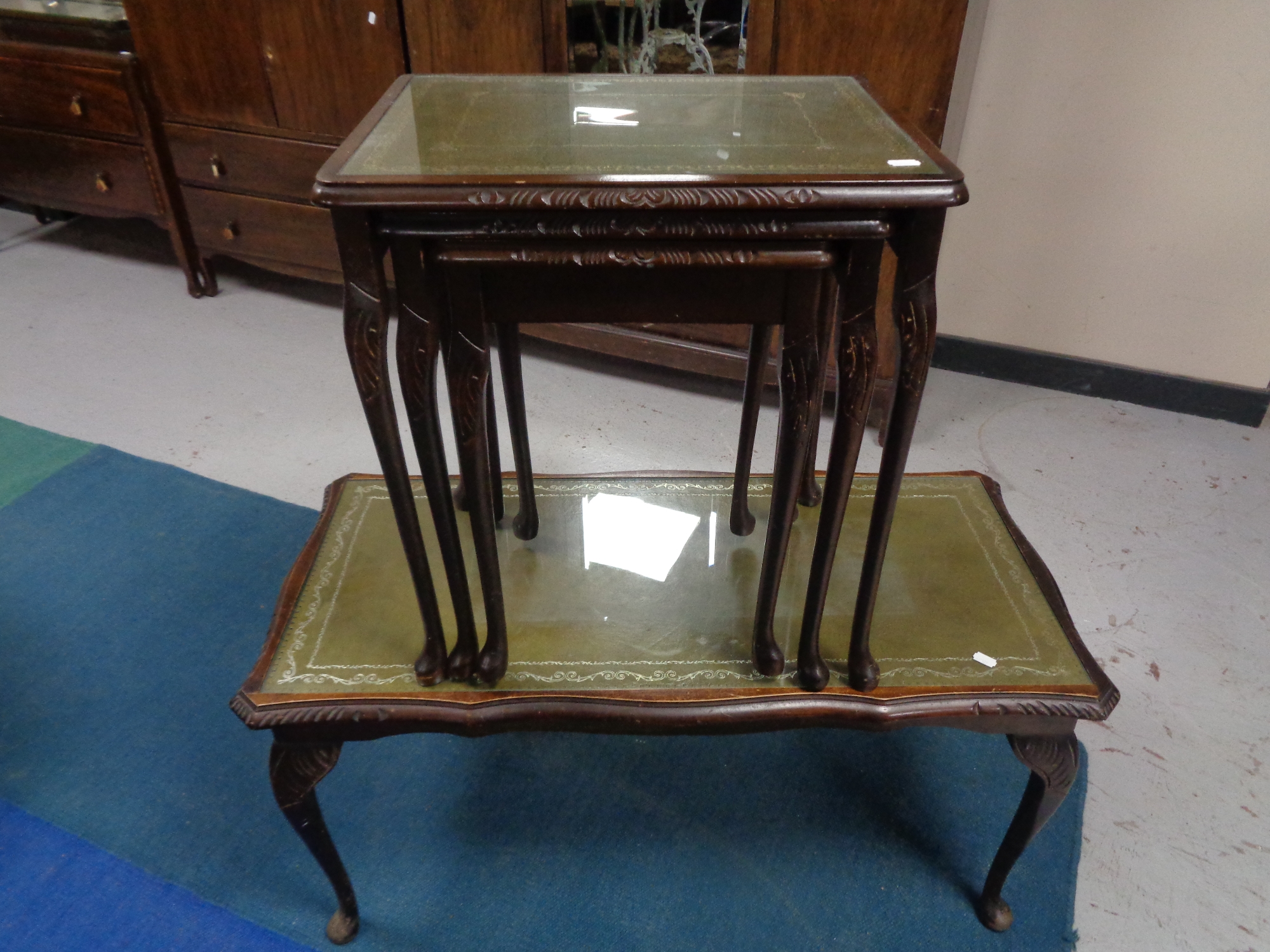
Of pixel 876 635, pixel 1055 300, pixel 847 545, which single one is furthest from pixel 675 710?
pixel 1055 300

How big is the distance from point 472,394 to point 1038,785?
2.71ft

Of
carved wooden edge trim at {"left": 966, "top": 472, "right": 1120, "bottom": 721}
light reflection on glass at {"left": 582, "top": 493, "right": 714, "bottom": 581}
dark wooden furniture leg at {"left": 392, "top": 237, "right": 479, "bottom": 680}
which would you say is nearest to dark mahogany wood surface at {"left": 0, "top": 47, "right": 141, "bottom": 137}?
light reflection on glass at {"left": 582, "top": 493, "right": 714, "bottom": 581}

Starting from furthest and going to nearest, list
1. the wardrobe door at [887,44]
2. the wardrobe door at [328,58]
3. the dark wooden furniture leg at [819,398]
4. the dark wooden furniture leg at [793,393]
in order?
1. the wardrobe door at [328,58]
2. the wardrobe door at [887,44]
3. the dark wooden furniture leg at [819,398]
4. the dark wooden furniture leg at [793,393]

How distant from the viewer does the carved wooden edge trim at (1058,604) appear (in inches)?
41.0

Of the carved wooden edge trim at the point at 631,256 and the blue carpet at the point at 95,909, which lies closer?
the carved wooden edge trim at the point at 631,256

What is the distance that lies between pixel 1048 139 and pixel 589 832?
1876 millimetres

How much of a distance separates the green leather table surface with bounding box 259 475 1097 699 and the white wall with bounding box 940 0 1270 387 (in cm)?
108

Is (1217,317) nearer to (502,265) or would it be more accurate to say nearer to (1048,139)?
(1048,139)

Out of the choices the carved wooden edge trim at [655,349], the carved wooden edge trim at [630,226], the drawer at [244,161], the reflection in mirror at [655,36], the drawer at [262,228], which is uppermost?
the carved wooden edge trim at [630,226]

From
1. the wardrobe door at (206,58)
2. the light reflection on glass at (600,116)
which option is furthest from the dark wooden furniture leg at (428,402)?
the wardrobe door at (206,58)

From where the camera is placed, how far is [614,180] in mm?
812

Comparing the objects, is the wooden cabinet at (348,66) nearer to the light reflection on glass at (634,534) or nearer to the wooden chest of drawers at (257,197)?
the wooden chest of drawers at (257,197)

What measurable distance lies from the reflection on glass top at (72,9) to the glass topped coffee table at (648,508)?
6.53 feet

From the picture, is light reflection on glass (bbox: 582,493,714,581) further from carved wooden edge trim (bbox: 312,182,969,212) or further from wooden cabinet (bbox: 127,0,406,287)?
wooden cabinet (bbox: 127,0,406,287)
